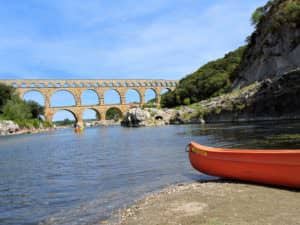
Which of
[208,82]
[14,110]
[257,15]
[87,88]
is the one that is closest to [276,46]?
[257,15]

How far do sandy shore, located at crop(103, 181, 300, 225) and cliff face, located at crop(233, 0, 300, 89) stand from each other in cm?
4947

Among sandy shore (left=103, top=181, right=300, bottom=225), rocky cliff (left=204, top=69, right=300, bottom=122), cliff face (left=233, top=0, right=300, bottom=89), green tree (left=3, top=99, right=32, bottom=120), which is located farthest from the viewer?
green tree (left=3, top=99, right=32, bottom=120)

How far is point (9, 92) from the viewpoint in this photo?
9394cm

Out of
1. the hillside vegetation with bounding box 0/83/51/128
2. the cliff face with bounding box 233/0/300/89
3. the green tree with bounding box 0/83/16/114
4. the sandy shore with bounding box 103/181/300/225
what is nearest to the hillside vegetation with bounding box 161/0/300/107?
the cliff face with bounding box 233/0/300/89

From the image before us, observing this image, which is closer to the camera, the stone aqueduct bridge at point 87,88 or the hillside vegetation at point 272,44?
the hillside vegetation at point 272,44

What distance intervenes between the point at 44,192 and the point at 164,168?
5.32m

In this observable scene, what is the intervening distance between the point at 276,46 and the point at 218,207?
189ft

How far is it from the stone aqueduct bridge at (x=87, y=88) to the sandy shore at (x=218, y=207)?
123 m

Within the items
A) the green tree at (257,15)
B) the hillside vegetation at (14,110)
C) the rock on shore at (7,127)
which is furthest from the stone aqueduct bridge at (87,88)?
the green tree at (257,15)

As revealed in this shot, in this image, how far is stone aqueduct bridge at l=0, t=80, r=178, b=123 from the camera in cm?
13088

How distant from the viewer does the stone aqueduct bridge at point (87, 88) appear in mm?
130875

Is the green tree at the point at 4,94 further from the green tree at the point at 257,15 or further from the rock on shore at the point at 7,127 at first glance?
the green tree at the point at 257,15

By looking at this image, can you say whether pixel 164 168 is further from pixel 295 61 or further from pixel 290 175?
pixel 295 61

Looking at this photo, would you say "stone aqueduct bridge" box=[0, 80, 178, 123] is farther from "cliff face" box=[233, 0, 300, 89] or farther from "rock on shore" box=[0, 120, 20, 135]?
"cliff face" box=[233, 0, 300, 89]
